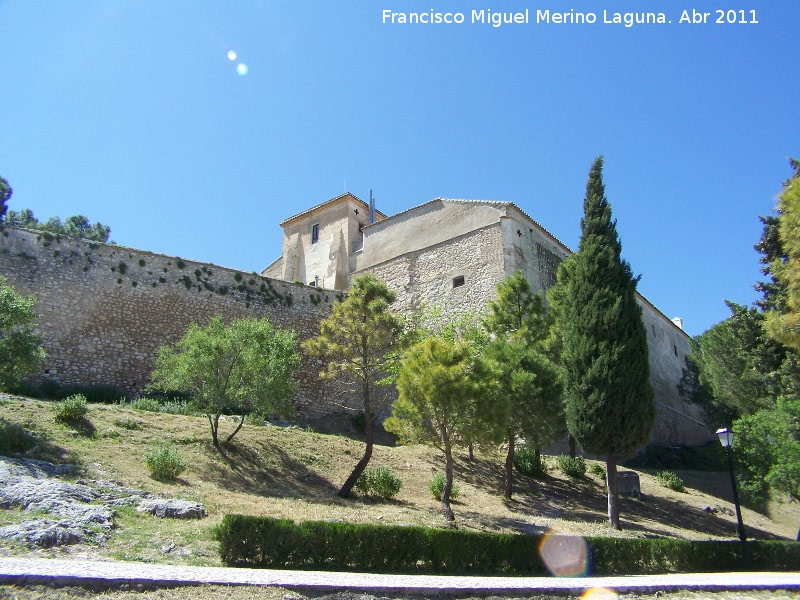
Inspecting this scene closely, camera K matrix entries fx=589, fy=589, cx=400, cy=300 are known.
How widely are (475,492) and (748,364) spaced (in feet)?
39.1

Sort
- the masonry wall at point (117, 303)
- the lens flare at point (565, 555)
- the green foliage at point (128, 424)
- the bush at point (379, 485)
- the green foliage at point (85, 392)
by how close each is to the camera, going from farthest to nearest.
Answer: the masonry wall at point (117, 303), the green foliage at point (85, 392), the green foliage at point (128, 424), the bush at point (379, 485), the lens flare at point (565, 555)

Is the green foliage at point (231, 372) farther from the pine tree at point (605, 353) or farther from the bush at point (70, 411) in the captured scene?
the pine tree at point (605, 353)

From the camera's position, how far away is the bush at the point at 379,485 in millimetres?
14828

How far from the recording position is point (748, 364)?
850 inches

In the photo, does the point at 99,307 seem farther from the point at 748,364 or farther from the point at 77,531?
the point at 748,364

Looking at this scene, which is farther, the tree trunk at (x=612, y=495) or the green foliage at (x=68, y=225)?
the green foliage at (x=68, y=225)

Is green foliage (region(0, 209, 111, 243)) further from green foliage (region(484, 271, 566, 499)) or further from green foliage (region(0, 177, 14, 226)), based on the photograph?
green foliage (region(484, 271, 566, 499))

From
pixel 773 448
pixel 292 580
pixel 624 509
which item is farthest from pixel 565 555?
pixel 773 448

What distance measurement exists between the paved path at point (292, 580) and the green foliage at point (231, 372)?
8389 mm

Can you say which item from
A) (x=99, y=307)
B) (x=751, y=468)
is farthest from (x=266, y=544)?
(x=751, y=468)

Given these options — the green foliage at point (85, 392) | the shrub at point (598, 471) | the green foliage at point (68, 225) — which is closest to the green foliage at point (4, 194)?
the green foliage at point (68, 225)

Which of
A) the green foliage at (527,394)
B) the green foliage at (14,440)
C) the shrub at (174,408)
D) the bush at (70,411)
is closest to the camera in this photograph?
the green foliage at (14,440)

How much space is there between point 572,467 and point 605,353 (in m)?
5.39

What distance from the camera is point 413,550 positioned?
9086mm
